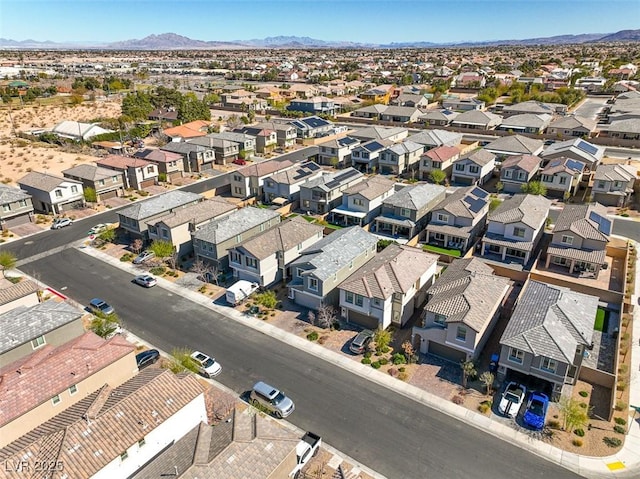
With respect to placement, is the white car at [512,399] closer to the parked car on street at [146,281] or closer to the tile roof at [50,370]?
the tile roof at [50,370]

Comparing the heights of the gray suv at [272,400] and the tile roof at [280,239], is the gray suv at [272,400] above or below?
below

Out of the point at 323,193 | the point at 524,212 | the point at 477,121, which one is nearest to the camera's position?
the point at 524,212

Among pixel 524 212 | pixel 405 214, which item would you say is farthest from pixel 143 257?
pixel 524 212

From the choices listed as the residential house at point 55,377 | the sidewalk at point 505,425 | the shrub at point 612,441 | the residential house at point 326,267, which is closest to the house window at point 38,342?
the residential house at point 55,377

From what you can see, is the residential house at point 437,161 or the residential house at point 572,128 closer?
the residential house at point 437,161

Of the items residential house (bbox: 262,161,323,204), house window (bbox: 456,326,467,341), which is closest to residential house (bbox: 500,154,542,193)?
residential house (bbox: 262,161,323,204)

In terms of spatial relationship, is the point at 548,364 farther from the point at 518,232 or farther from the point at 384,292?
the point at 518,232

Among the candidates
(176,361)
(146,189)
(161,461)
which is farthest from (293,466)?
(146,189)
